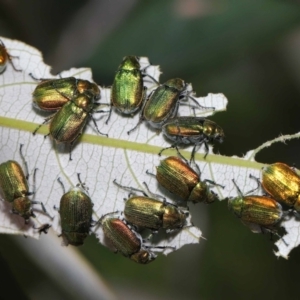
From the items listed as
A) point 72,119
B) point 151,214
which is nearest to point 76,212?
point 151,214

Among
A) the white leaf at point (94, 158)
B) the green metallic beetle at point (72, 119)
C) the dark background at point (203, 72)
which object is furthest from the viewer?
the dark background at point (203, 72)

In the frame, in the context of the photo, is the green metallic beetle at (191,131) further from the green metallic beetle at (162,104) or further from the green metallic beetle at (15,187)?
the green metallic beetle at (15,187)

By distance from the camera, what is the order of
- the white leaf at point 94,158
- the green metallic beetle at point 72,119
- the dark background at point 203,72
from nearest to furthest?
the green metallic beetle at point 72,119 → the white leaf at point 94,158 → the dark background at point 203,72

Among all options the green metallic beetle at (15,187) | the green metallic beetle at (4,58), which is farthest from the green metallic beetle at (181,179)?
the green metallic beetle at (4,58)

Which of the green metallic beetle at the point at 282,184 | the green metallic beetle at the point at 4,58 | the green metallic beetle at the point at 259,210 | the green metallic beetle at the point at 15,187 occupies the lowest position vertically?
the green metallic beetle at the point at 259,210

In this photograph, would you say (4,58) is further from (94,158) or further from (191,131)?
(191,131)

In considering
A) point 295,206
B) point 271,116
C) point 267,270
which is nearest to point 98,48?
point 271,116

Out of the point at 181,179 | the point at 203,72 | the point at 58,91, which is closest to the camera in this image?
the point at 181,179

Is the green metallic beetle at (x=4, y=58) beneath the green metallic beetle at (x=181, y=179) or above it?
above

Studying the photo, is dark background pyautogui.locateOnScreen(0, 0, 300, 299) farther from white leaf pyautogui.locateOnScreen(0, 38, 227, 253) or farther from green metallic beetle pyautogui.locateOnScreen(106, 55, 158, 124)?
white leaf pyautogui.locateOnScreen(0, 38, 227, 253)
